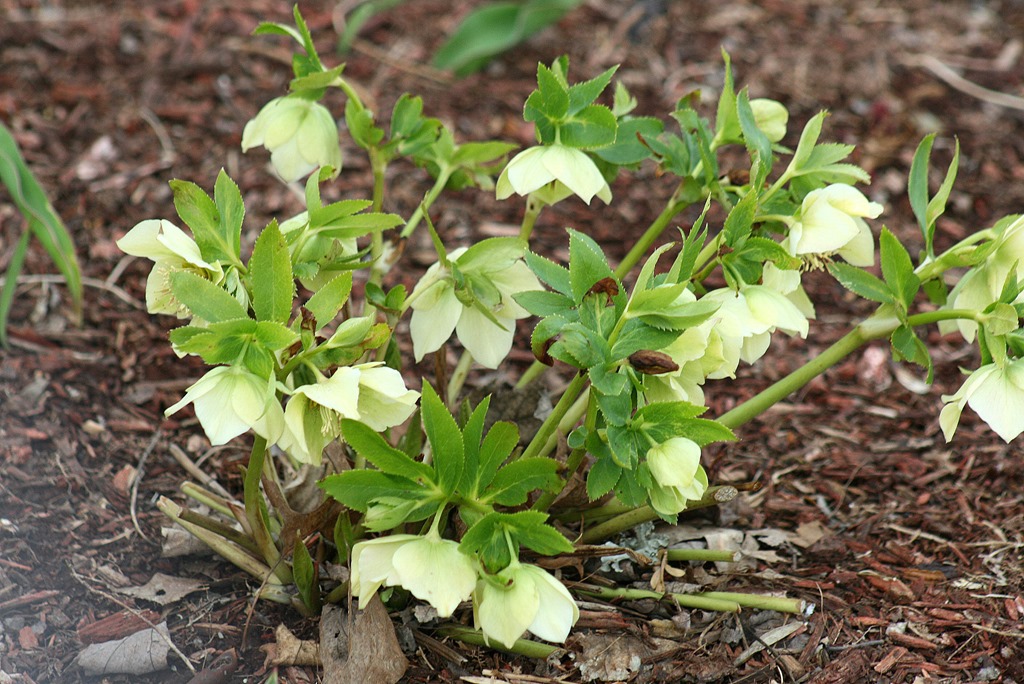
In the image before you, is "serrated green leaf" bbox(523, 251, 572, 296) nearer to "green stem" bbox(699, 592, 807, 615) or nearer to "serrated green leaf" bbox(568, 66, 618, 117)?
"serrated green leaf" bbox(568, 66, 618, 117)

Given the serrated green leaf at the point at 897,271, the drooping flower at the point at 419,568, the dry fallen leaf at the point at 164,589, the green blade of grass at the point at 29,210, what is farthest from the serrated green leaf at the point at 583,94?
the green blade of grass at the point at 29,210

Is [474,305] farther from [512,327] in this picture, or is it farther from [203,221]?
[203,221]

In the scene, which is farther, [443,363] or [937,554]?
[937,554]

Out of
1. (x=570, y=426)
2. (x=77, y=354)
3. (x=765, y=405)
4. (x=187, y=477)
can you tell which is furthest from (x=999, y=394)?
(x=77, y=354)

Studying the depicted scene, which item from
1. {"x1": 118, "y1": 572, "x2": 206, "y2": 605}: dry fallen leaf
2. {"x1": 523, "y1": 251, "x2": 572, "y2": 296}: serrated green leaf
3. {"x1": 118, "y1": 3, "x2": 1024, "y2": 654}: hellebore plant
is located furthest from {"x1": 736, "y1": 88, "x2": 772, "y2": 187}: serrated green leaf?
{"x1": 118, "y1": 572, "x2": 206, "y2": 605}: dry fallen leaf

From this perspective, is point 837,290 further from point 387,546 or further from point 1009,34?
point 387,546
